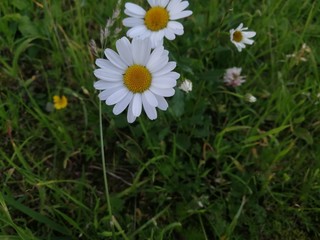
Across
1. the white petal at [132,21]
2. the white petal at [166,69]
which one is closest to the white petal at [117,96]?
the white petal at [166,69]

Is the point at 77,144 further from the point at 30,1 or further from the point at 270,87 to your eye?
the point at 270,87

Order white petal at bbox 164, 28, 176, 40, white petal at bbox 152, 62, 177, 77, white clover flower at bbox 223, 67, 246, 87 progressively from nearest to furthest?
1. white petal at bbox 152, 62, 177, 77
2. white petal at bbox 164, 28, 176, 40
3. white clover flower at bbox 223, 67, 246, 87

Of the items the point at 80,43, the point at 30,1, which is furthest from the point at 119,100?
the point at 30,1

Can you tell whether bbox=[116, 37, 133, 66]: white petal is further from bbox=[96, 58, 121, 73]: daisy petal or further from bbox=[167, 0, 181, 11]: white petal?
bbox=[167, 0, 181, 11]: white petal

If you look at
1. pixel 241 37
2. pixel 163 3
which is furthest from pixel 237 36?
pixel 163 3

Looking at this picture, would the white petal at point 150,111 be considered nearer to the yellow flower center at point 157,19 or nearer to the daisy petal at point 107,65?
the daisy petal at point 107,65

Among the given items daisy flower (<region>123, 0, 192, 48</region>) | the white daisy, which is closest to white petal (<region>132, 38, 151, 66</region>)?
the white daisy
